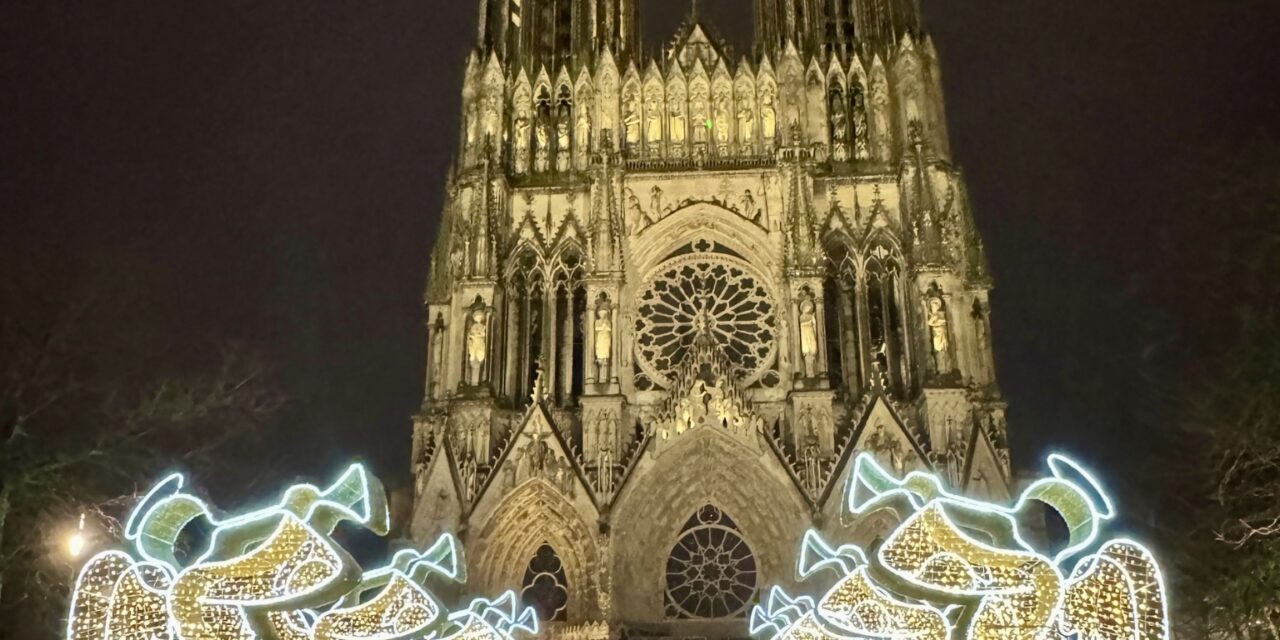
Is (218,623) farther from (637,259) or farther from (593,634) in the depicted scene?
(637,259)

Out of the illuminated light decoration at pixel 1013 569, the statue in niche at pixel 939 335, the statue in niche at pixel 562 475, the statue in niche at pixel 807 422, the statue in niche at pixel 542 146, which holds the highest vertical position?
the statue in niche at pixel 542 146

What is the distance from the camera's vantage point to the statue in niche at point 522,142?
28.2 m

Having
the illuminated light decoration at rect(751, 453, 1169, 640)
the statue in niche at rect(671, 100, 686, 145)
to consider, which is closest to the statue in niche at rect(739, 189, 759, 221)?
the statue in niche at rect(671, 100, 686, 145)

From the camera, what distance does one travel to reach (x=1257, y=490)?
14.1 metres

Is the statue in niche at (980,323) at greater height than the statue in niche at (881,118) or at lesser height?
lesser

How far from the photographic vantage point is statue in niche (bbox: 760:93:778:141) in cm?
2788

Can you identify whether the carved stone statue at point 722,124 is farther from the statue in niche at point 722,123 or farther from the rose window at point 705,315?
the rose window at point 705,315

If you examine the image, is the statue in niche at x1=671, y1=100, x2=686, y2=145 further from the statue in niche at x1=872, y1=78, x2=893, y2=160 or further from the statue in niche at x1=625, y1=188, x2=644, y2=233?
the statue in niche at x1=872, y1=78, x2=893, y2=160

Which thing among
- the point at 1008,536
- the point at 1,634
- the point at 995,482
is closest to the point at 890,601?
the point at 1008,536

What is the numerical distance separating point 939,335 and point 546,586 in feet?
33.7

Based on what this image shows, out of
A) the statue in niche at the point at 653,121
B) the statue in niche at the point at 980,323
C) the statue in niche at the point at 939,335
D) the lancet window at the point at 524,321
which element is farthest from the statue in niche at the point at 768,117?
the lancet window at the point at 524,321

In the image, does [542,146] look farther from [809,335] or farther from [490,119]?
[809,335]

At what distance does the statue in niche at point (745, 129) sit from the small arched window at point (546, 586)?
36.3 ft

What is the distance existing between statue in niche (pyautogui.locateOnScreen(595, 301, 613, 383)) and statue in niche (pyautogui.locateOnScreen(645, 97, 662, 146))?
523 cm
